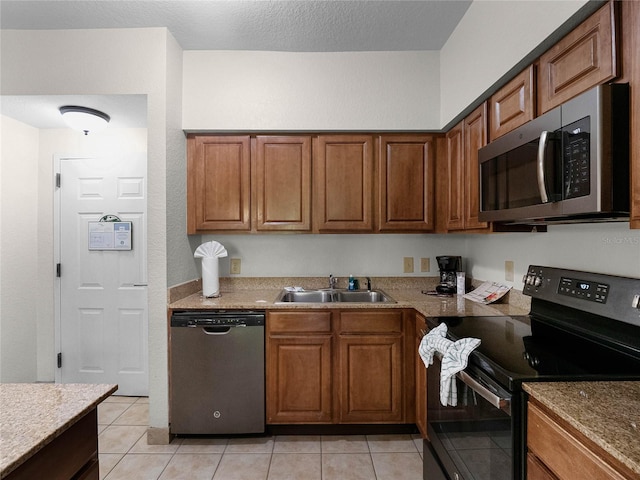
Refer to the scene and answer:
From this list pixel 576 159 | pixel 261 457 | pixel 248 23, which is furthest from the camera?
pixel 248 23

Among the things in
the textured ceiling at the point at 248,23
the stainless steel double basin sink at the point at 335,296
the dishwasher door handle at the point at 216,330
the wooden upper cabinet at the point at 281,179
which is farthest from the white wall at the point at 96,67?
the stainless steel double basin sink at the point at 335,296

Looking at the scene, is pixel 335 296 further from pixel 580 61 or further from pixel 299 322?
pixel 580 61

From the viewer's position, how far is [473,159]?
2199 mm

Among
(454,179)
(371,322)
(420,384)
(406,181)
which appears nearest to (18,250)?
(371,322)

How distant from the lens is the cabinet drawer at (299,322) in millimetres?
2377

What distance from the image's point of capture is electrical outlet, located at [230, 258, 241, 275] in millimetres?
2988

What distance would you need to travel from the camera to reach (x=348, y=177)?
2.70 meters

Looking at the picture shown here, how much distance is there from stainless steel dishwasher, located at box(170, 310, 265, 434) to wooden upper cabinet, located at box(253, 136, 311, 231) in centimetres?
80

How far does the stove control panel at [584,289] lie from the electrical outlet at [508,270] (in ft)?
2.14

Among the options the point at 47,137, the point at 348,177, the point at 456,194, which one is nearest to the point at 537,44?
the point at 456,194

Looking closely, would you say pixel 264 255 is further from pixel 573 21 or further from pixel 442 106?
pixel 573 21

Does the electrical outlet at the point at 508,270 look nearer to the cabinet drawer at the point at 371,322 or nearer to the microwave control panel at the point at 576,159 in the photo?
the cabinet drawer at the point at 371,322

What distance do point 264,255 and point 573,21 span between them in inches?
94.2

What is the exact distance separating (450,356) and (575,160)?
0.84m
